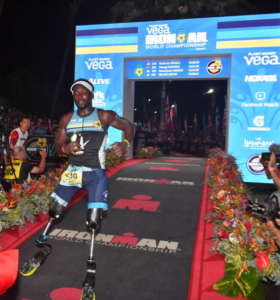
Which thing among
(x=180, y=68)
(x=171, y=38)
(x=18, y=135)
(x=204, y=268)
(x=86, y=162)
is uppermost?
(x=171, y=38)

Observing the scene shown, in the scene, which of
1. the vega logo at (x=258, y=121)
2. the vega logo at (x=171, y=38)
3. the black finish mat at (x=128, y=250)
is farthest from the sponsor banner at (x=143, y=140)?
the black finish mat at (x=128, y=250)

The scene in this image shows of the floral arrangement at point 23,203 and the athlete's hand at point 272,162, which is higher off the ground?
the athlete's hand at point 272,162

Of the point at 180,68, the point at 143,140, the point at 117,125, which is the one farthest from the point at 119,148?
the point at 143,140

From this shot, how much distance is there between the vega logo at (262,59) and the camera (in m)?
9.41

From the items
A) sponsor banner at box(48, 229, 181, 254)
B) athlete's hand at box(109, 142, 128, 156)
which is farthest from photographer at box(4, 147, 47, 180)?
athlete's hand at box(109, 142, 128, 156)

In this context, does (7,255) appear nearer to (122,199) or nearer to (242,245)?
(242,245)

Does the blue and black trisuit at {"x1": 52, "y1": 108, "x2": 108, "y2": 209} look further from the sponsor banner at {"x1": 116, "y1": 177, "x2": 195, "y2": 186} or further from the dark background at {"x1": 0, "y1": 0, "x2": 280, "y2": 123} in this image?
the dark background at {"x1": 0, "y1": 0, "x2": 280, "y2": 123}

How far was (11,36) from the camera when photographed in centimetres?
2025

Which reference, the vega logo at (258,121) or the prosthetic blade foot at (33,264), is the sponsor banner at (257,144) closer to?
the vega logo at (258,121)

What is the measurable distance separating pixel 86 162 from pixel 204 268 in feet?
6.12

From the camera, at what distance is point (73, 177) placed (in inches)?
133

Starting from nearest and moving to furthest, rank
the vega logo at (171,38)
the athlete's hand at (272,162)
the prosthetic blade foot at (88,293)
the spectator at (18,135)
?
the prosthetic blade foot at (88,293) → the athlete's hand at (272,162) → the spectator at (18,135) → the vega logo at (171,38)

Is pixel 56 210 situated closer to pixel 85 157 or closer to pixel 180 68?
pixel 85 157

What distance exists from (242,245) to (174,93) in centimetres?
3744
